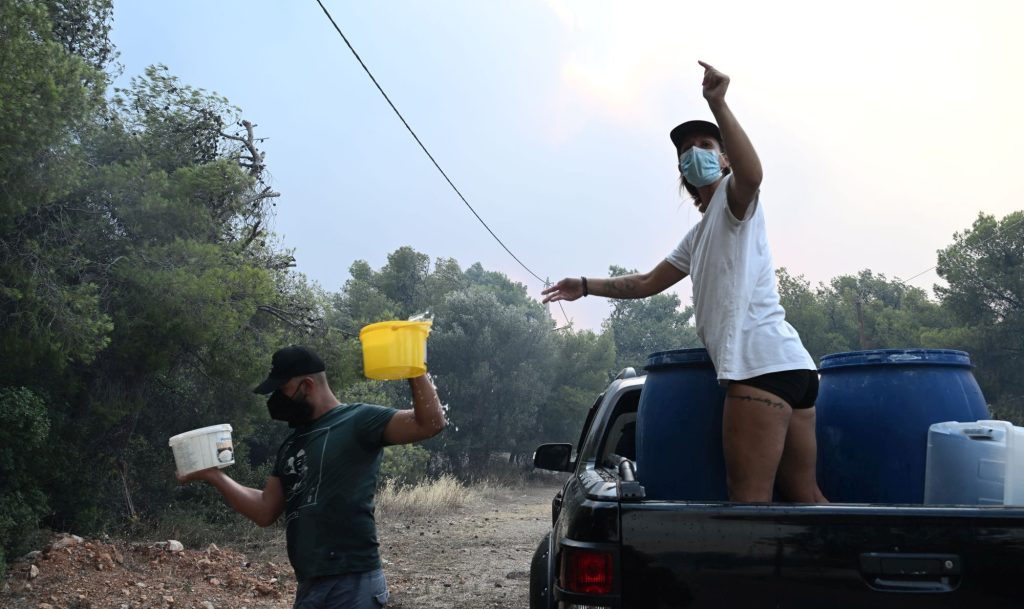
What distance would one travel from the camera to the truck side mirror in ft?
17.6

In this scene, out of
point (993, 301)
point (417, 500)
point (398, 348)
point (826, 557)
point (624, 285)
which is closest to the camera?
point (826, 557)

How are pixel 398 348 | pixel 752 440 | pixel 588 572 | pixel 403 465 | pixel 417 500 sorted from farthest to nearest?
1. pixel 403 465
2. pixel 417 500
3. pixel 398 348
4. pixel 752 440
5. pixel 588 572

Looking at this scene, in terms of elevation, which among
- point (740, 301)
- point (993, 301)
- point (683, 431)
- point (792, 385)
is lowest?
point (683, 431)

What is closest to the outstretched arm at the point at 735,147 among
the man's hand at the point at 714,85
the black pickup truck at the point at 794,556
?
the man's hand at the point at 714,85

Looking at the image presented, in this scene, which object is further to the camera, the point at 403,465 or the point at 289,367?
the point at 403,465

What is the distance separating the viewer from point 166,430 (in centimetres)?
1504

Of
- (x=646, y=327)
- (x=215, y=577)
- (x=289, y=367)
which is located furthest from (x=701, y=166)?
(x=646, y=327)

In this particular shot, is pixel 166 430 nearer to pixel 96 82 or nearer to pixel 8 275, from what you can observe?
pixel 8 275

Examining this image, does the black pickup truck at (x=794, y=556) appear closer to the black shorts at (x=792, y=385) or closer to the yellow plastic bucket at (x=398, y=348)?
the black shorts at (x=792, y=385)

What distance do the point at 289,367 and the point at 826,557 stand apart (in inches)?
89.5

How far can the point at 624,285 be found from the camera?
3.93m

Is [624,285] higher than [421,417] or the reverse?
higher

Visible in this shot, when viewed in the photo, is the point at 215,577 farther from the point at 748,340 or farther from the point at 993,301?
the point at 993,301

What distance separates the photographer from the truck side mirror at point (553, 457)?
17.6 feet
